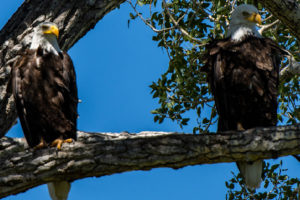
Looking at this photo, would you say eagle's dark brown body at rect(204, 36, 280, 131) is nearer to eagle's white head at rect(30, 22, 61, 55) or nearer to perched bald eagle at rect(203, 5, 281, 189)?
perched bald eagle at rect(203, 5, 281, 189)

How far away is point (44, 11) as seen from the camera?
14.2ft

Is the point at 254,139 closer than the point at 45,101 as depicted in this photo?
Yes

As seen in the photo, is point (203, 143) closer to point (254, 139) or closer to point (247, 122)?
point (254, 139)

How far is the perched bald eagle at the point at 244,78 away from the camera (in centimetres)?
451

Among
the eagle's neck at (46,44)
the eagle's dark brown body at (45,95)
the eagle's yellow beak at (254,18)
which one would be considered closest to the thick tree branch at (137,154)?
the eagle's dark brown body at (45,95)

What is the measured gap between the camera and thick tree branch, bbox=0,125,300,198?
3205 millimetres

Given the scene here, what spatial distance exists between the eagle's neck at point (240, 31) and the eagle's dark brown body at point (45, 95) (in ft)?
5.32

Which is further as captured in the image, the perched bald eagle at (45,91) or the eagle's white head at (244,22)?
the eagle's white head at (244,22)

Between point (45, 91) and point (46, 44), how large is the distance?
1.45ft

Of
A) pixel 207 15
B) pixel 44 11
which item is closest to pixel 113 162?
pixel 44 11

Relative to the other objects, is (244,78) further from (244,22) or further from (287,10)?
(287,10)

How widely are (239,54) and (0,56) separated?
219cm

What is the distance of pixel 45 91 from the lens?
4453 mm

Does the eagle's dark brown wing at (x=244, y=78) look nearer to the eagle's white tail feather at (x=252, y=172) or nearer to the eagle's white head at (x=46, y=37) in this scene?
the eagle's white tail feather at (x=252, y=172)
